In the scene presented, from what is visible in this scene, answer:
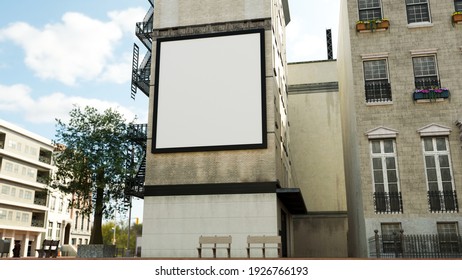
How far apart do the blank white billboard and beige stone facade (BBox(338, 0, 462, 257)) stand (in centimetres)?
579

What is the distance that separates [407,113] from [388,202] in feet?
16.4

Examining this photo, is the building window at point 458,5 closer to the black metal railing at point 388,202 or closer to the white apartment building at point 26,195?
the black metal railing at point 388,202

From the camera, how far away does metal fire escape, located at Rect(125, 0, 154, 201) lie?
2986cm

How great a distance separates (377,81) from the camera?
23562mm

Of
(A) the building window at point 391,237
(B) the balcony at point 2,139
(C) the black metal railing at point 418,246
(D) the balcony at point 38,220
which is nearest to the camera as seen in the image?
(C) the black metal railing at point 418,246

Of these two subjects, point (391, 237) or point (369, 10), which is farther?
point (369, 10)

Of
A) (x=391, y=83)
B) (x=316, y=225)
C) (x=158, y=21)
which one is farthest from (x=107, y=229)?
(x=391, y=83)

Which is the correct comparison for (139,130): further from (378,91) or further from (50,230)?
(50,230)

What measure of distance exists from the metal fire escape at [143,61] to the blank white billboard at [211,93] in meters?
5.22

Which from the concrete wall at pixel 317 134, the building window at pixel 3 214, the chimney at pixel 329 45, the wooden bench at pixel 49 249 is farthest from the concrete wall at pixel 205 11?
the building window at pixel 3 214

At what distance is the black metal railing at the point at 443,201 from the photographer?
21.2m

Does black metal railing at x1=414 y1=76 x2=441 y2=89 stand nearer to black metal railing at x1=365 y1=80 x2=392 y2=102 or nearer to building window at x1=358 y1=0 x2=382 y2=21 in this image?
black metal railing at x1=365 y1=80 x2=392 y2=102

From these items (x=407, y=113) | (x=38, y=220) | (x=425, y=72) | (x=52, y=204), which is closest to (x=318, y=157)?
(x=407, y=113)
